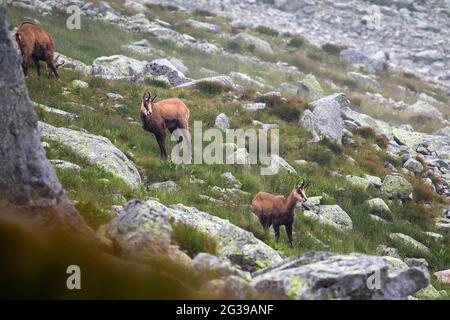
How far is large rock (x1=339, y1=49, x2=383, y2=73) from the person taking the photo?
37312 millimetres

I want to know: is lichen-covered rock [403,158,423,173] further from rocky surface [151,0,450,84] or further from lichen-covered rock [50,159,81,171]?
rocky surface [151,0,450,84]

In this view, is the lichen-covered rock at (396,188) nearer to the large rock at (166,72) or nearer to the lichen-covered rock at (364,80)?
the large rock at (166,72)

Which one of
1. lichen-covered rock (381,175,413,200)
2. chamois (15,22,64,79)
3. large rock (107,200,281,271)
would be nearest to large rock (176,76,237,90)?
chamois (15,22,64,79)

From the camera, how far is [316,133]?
18.1 meters

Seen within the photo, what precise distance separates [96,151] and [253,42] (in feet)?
80.7

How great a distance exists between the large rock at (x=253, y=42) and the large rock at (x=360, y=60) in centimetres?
606

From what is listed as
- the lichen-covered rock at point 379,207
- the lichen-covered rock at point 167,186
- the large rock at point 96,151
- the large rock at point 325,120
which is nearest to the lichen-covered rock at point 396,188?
the lichen-covered rock at point 379,207

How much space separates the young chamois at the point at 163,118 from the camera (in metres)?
14.1

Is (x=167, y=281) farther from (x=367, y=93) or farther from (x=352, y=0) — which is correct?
(x=352, y=0)

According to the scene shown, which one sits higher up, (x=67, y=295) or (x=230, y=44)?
(x=67, y=295)

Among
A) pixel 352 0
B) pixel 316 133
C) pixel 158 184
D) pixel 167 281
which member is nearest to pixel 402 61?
pixel 352 0

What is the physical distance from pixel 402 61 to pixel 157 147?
32.0 meters

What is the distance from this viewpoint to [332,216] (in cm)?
1312
